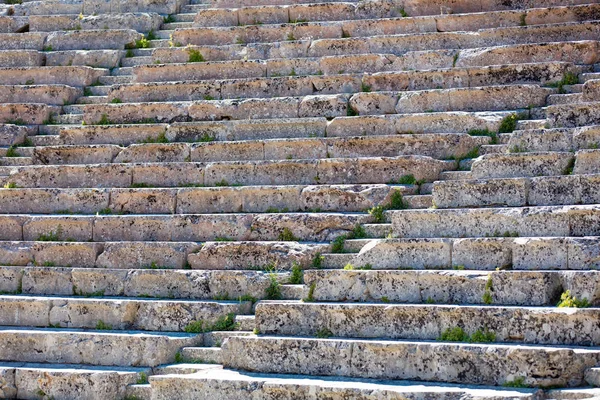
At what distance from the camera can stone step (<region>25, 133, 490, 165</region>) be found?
12.3m

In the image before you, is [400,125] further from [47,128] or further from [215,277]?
[47,128]

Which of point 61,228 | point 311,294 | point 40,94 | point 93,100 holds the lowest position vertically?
point 311,294

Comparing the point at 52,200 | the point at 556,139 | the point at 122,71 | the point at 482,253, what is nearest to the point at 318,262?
the point at 482,253

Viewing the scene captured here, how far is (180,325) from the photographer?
1130cm

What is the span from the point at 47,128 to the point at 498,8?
6375 millimetres

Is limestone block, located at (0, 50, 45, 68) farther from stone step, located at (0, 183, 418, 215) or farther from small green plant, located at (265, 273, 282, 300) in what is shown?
small green plant, located at (265, 273, 282, 300)

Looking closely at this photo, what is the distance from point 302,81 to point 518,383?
5965 mm

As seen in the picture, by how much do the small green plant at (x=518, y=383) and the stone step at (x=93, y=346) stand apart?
3.36 metres

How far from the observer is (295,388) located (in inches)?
380

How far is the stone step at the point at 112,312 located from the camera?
443 inches

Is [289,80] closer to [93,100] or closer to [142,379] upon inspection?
[93,100]

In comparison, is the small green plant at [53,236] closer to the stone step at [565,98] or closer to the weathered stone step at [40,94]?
the weathered stone step at [40,94]

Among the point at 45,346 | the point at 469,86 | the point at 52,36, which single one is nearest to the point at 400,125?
the point at 469,86

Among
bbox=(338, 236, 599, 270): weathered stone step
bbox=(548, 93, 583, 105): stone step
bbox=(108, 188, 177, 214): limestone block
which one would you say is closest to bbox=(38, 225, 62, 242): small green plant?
bbox=(108, 188, 177, 214): limestone block
